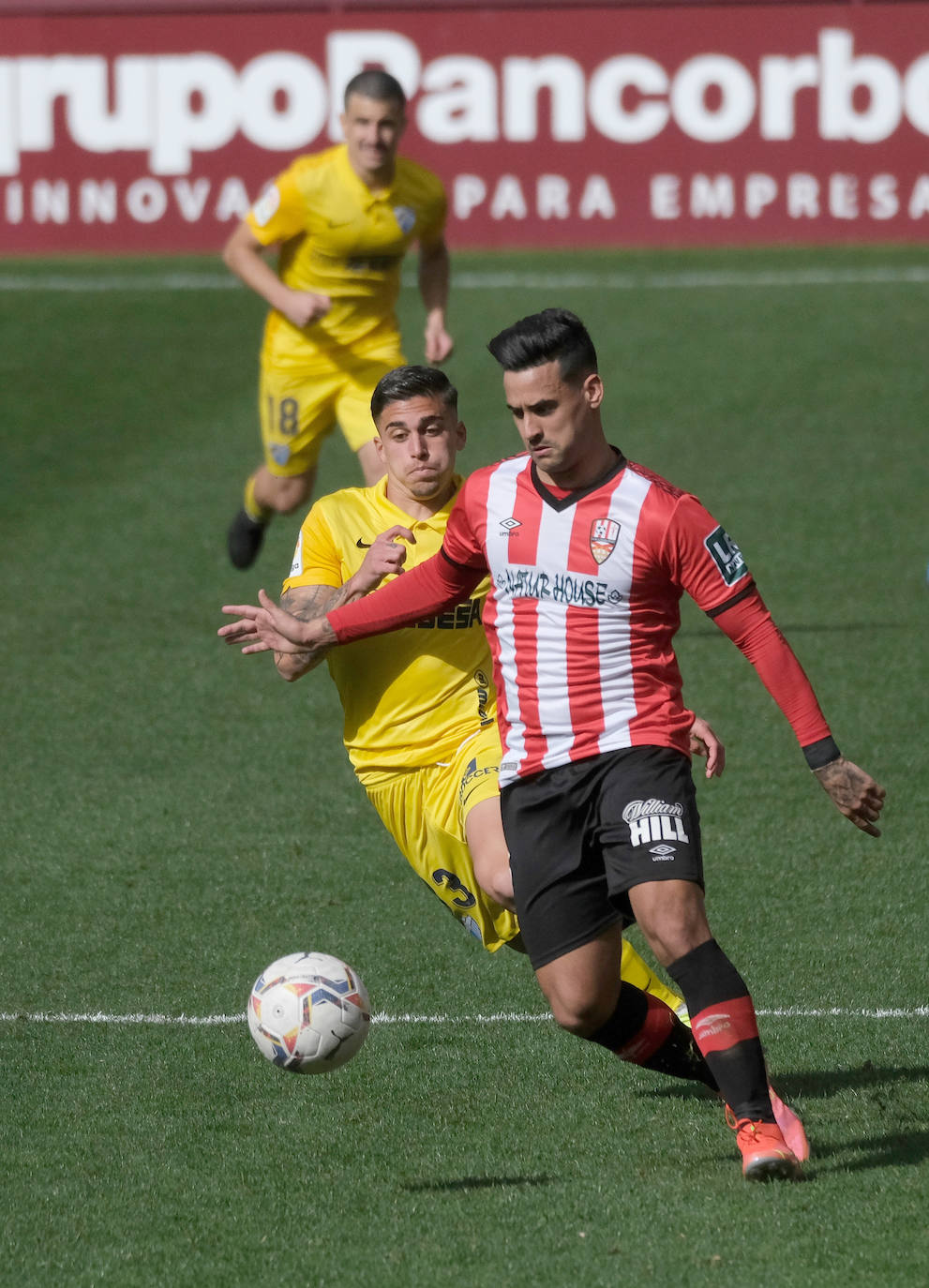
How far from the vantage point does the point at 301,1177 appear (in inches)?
199

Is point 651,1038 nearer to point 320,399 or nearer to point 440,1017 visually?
point 440,1017

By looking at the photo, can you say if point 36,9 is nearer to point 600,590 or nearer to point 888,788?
point 888,788

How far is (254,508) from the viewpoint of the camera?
11.7 m

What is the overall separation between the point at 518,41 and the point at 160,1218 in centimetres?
1621

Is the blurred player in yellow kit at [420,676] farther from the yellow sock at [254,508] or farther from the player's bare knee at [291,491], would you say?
the yellow sock at [254,508]

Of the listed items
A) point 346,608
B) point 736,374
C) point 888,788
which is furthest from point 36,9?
point 346,608

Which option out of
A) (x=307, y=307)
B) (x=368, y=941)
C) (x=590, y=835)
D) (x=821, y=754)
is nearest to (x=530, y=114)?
(x=307, y=307)

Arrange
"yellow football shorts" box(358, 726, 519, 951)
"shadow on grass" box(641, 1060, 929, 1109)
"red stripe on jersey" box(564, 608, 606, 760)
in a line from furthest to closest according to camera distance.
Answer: "yellow football shorts" box(358, 726, 519, 951), "shadow on grass" box(641, 1060, 929, 1109), "red stripe on jersey" box(564, 608, 606, 760)

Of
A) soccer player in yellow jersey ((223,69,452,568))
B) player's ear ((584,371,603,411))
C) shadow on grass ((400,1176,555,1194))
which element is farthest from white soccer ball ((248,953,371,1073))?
soccer player in yellow jersey ((223,69,452,568))

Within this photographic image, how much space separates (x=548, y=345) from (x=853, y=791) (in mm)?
1340

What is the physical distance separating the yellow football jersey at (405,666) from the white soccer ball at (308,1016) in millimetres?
970

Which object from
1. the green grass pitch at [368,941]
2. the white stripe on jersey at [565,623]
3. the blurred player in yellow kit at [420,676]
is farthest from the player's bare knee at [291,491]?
the white stripe on jersey at [565,623]

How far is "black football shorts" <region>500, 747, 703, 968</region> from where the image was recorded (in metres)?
4.95

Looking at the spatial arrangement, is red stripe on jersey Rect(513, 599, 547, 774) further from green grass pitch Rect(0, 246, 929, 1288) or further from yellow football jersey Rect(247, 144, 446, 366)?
→ yellow football jersey Rect(247, 144, 446, 366)
